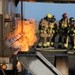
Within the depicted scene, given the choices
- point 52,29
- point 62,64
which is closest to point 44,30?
point 52,29

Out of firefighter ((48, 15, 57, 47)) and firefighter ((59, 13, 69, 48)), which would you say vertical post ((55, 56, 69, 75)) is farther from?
firefighter ((48, 15, 57, 47))

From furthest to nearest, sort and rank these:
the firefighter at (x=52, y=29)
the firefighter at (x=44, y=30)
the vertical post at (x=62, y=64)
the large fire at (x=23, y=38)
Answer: the firefighter at (x=52, y=29)
the firefighter at (x=44, y=30)
the vertical post at (x=62, y=64)
the large fire at (x=23, y=38)

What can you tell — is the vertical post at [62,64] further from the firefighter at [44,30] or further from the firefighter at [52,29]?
the firefighter at [52,29]

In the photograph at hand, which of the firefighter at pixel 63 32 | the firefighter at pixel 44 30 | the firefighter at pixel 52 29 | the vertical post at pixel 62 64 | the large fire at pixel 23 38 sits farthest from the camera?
the firefighter at pixel 52 29

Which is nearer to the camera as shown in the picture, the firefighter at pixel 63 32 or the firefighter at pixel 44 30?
the firefighter at pixel 44 30

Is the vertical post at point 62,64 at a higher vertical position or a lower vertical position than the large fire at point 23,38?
lower

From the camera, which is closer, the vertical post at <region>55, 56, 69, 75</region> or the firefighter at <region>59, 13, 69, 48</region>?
the vertical post at <region>55, 56, 69, 75</region>

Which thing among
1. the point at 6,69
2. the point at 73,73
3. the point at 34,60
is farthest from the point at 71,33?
the point at 34,60

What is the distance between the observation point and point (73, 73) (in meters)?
8.58

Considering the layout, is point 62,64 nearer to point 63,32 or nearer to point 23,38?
point 23,38

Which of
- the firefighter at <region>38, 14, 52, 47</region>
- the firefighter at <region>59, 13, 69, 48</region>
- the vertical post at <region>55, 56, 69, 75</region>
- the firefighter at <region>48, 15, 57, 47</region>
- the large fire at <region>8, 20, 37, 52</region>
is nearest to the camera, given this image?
the large fire at <region>8, 20, 37, 52</region>

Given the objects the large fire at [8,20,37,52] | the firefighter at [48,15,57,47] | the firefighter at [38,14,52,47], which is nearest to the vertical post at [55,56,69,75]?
the large fire at [8,20,37,52]

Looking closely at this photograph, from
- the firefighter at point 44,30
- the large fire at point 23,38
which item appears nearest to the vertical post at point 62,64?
the large fire at point 23,38

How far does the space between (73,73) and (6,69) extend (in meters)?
2.97
